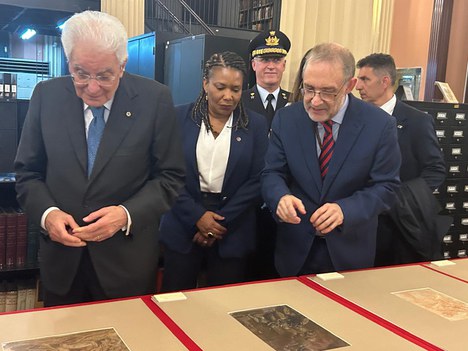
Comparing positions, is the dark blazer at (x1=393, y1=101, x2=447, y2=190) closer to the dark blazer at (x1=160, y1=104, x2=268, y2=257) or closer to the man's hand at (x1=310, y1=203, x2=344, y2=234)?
the dark blazer at (x1=160, y1=104, x2=268, y2=257)

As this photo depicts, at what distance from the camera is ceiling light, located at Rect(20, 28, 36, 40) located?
381cm

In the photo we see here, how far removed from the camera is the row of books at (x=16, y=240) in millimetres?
2691

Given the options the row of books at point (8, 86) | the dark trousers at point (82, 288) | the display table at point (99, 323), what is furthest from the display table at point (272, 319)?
the row of books at point (8, 86)

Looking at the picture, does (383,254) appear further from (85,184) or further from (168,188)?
(85,184)

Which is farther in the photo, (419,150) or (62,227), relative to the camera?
(419,150)

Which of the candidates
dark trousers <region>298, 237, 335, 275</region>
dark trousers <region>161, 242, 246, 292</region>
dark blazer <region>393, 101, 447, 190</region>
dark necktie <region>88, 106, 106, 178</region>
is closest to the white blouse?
dark trousers <region>161, 242, 246, 292</region>

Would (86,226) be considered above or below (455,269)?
above

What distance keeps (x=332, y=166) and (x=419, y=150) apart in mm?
945

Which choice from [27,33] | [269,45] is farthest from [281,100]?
[27,33]

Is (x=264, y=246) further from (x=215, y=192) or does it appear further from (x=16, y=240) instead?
(x=16, y=240)

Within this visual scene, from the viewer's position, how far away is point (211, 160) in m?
2.17

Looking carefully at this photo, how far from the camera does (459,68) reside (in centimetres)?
562

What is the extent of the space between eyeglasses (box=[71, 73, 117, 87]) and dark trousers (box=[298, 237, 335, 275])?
91 cm

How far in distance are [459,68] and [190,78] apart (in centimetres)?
368
